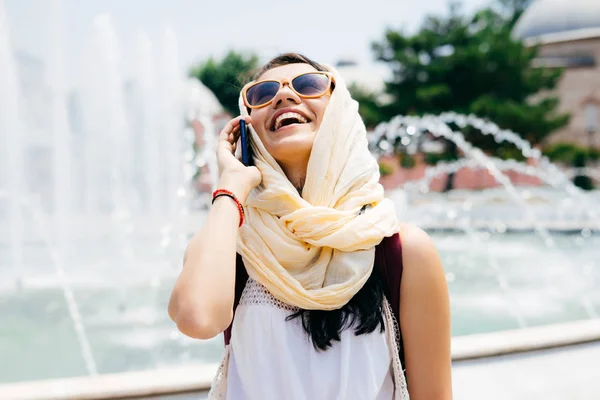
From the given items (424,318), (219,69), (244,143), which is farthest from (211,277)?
(219,69)

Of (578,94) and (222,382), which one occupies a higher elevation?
(222,382)

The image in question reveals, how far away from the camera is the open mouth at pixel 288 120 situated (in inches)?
58.2

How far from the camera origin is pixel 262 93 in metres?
1.52

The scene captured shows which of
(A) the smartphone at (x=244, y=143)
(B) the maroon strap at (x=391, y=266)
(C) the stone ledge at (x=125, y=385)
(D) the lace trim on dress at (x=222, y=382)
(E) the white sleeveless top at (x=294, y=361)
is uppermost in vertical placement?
(A) the smartphone at (x=244, y=143)

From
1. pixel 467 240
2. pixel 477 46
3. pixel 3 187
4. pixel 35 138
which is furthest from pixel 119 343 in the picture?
pixel 477 46

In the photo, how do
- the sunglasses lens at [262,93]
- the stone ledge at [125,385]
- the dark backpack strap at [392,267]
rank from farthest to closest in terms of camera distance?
1. the stone ledge at [125,385]
2. the sunglasses lens at [262,93]
3. the dark backpack strap at [392,267]

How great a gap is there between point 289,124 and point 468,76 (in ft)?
67.7

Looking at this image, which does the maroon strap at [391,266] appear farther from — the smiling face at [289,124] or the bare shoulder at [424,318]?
the smiling face at [289,124]

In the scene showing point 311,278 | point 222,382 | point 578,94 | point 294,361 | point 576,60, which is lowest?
point 578,94

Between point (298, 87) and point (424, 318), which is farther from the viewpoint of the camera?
point (298, 87)

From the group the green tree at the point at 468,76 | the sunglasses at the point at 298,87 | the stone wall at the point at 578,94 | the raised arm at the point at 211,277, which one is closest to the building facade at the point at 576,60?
the stone wall at the point at 578,94

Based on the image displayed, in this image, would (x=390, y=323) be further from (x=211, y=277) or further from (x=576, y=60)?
(x=576, y=60)

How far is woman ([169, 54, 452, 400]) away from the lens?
1343mm

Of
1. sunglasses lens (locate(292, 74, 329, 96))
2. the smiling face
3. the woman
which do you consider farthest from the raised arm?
sunglasses lens (locate(292, 74, 329, 96))
